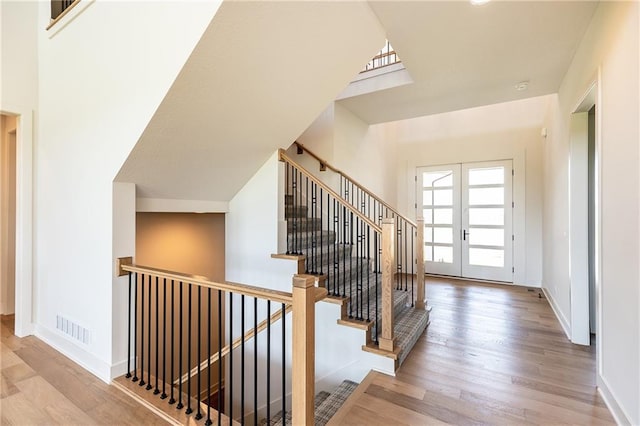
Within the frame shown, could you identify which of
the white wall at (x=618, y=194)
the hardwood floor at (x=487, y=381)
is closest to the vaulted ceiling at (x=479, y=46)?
the white wall at (x=618, y=194)

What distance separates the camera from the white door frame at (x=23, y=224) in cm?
306

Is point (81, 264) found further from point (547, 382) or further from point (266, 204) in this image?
point (547, 382)

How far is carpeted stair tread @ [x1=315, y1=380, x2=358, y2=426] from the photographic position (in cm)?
217

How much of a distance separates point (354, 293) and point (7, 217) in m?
4.59

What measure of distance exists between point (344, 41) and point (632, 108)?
193cm

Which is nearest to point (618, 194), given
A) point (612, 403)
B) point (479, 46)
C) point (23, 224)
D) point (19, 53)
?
point (612, 403)

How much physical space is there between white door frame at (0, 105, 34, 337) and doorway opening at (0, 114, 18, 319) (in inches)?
41.0

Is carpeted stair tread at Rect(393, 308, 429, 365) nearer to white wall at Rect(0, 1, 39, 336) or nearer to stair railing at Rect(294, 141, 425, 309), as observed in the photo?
stair railing at Rect(294, 141, 425, 309)

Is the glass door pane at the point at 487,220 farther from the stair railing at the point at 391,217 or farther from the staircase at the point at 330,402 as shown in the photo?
the staircase at the point at 330,402

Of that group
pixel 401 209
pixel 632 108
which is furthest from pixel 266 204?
pixel 401 209

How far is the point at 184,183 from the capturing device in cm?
286

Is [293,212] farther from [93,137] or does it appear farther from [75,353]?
[75,353]

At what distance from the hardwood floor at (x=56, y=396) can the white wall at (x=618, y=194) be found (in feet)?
9.71

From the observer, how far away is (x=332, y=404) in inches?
92.1
